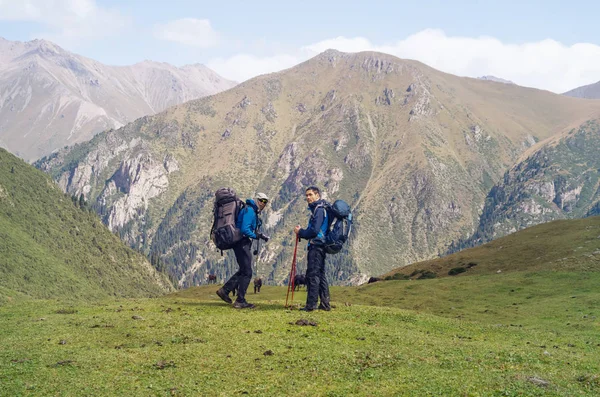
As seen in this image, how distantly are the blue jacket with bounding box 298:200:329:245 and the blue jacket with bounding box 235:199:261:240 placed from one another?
2.15m

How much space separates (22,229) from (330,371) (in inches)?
7822

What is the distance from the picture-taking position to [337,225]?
23.2 m

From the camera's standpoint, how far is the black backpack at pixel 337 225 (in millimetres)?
22922

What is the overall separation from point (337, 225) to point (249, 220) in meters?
4.14

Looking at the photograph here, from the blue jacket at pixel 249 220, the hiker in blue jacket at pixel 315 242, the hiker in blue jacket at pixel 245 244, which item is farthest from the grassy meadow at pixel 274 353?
the blue jacket at pixel 249 220

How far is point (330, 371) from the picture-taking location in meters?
14.3

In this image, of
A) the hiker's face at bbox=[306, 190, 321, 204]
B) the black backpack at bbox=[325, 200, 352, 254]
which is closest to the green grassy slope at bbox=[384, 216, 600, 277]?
the black backpack at bbox=[325, 200, 352, 254]

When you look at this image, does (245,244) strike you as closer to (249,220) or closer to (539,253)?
(249,220)

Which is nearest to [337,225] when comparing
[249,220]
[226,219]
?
[249,220]

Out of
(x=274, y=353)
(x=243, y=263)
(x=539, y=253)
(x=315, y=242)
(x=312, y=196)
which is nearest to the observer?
(x=274, y=353)

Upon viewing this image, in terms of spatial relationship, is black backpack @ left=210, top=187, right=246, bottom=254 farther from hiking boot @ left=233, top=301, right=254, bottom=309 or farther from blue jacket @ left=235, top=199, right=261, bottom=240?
hiking boot @ left=233, top=301, right=254, bottom=309

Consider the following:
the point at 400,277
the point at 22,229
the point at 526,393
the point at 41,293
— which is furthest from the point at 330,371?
the point at 22,229

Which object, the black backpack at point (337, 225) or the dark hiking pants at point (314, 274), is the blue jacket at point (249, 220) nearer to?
the dark hiking pants at point (314, 274)

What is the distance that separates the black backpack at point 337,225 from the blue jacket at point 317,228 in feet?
0.78
